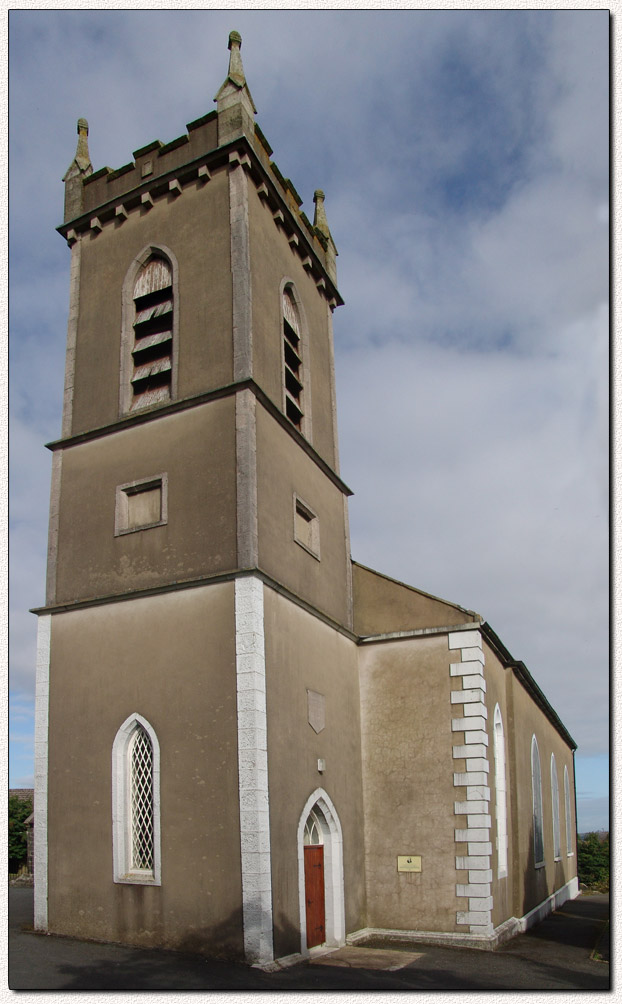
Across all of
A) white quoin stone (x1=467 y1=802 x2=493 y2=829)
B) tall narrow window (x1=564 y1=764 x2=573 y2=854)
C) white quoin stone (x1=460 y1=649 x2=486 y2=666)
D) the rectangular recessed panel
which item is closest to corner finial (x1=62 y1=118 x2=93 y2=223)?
the rectangular recessed panel

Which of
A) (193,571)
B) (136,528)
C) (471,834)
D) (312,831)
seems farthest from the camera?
(471,834)

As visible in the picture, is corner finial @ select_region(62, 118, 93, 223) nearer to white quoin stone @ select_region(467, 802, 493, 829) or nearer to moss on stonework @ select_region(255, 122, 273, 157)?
moss on stonework @ select_region(255, 122, 273, 157)

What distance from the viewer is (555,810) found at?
94.2ft

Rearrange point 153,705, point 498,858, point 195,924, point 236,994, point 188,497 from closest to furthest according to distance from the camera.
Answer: point 236,994
point 195,924
point 153,705
point 188,497
point 498,858

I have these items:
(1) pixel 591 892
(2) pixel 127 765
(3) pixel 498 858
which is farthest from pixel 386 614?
(1) pixel 591 892

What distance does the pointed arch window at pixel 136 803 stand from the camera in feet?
43.8

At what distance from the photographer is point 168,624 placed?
14180 millimetres

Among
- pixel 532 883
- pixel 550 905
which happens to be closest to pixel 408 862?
pixel 532 883

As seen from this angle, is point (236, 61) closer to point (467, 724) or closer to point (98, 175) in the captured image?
point (98, 175)

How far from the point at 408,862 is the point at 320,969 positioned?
13.9 feet

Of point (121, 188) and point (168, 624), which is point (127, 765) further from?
point (121, 188)

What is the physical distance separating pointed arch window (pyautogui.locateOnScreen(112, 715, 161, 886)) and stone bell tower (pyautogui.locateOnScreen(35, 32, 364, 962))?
3cm

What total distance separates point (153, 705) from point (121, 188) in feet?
36.3

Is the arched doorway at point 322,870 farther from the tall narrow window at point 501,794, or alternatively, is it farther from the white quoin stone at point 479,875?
the tall narrow window at point 501,794
